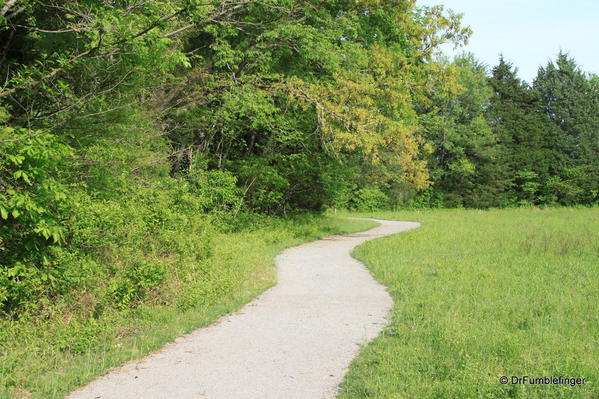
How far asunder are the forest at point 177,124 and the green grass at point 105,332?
26 cm

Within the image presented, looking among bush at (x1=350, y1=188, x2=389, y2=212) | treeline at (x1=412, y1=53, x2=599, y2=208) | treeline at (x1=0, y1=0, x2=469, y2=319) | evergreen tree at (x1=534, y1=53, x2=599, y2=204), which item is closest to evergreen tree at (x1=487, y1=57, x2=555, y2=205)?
treeline at (x1=412, y1=53, x2=599, y2=208)

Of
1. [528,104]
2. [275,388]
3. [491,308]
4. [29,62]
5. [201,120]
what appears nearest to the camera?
[275,388]

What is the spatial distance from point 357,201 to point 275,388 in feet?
134

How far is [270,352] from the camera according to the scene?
5781mm

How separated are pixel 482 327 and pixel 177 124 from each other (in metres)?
12.2

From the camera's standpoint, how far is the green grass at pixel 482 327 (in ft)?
15.2

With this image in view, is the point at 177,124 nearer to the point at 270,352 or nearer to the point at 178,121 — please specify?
the point at 178,121

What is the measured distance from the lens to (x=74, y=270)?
278 inches

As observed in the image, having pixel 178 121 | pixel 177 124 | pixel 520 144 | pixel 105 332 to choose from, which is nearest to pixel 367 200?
pixel 520 144

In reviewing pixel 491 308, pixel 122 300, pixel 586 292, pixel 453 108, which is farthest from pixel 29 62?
pixel 453 108

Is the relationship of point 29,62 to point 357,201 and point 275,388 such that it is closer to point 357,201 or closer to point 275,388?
point 275,388

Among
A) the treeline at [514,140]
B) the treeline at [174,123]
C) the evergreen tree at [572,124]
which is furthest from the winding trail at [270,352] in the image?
the evergreen tree at [572,124]

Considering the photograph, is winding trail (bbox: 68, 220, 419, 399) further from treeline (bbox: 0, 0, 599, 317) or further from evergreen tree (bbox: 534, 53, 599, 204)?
evergreen tree (bbox: 534, 53, 599, 204)

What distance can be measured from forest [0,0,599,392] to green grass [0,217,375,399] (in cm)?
26
